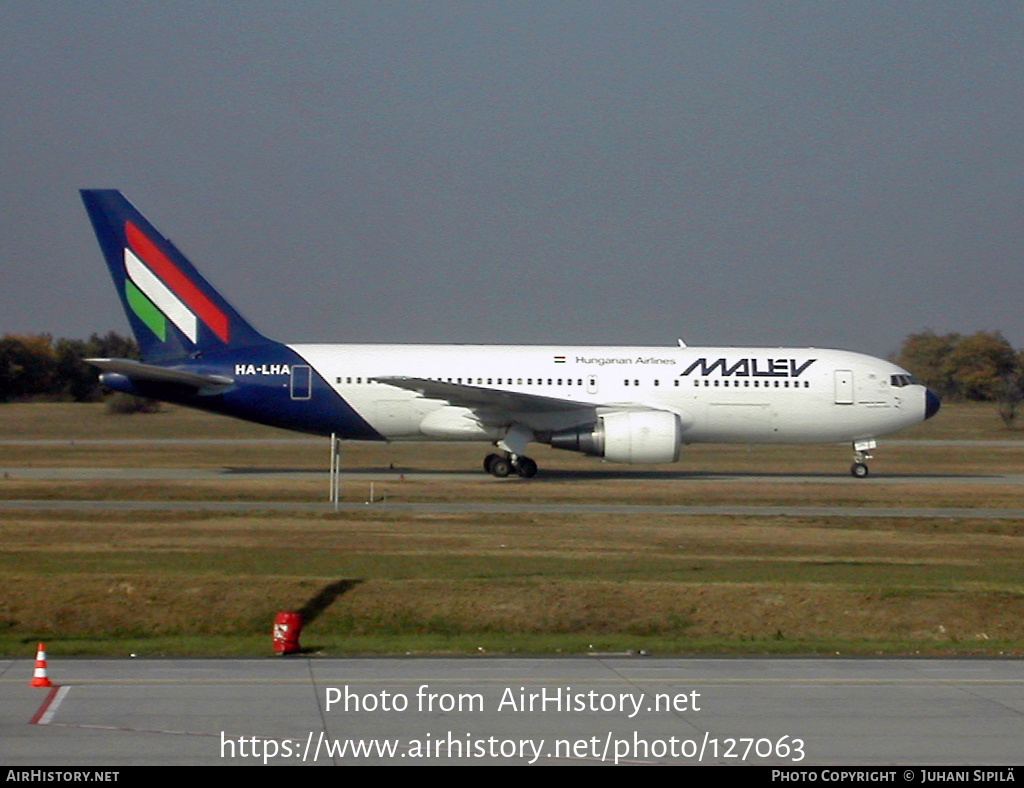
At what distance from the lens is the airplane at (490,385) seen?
33906mm

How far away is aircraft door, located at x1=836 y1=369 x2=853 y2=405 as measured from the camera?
36.1 metres

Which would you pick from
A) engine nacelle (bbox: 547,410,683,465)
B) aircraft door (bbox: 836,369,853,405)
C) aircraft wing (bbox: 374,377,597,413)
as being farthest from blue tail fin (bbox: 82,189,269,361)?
aircraft door (bbox: 836,369,853,405)

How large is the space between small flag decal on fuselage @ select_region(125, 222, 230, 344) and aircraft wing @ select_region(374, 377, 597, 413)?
5.71m

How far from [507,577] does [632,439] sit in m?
14.3

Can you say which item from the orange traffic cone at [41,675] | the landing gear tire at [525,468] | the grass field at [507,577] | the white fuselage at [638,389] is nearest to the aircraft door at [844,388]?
the white fuselage at [638,389]

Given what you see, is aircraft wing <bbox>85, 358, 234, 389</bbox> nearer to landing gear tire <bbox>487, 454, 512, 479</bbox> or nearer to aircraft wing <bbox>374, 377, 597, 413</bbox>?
aircraft wing <bbox>374, 377, 597, 413</bbox>

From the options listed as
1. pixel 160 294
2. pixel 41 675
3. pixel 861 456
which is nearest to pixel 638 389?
pixel 861 456

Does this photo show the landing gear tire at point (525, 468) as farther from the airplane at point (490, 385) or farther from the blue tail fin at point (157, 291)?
the blue tail fin at point (157, 291)

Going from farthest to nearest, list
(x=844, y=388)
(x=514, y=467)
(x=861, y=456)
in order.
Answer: (x=861, y=456) < (x=844, y=388) < (x=514, y=467)

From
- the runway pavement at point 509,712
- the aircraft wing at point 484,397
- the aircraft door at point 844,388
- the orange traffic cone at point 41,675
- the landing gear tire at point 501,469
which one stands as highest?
the aircraft door at point 844,388

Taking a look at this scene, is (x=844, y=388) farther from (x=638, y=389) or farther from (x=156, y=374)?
(x=156, y=374)

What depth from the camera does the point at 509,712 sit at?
9945mm

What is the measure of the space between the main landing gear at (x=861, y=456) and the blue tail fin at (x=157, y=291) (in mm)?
17930
